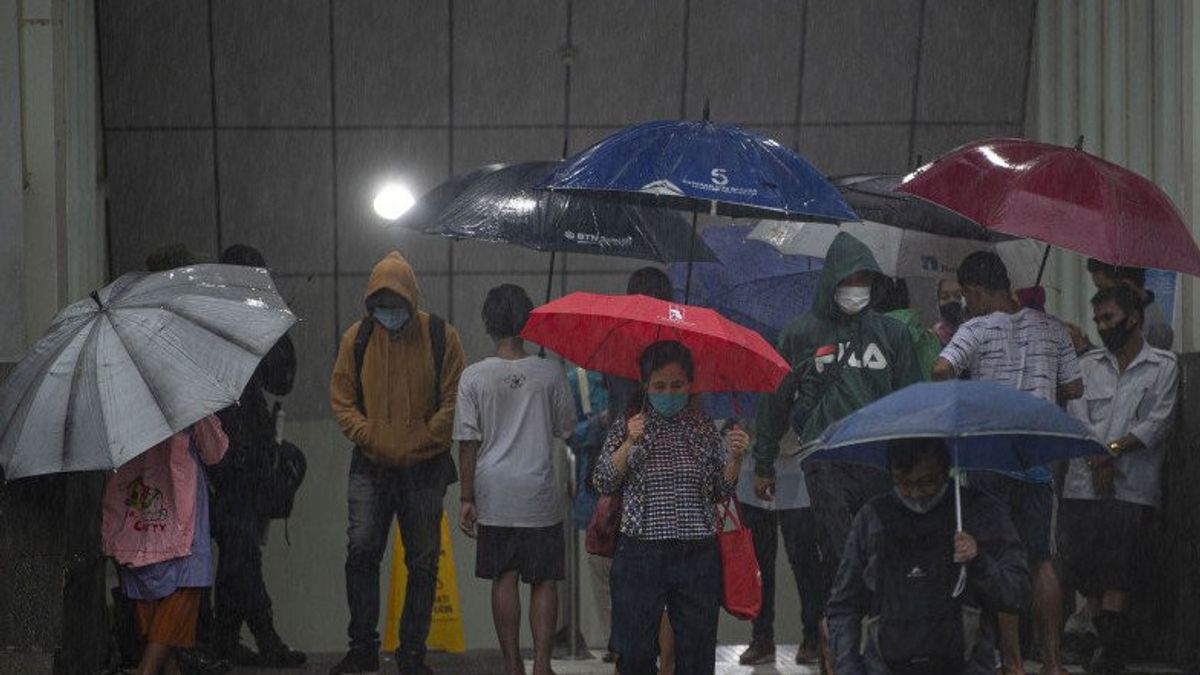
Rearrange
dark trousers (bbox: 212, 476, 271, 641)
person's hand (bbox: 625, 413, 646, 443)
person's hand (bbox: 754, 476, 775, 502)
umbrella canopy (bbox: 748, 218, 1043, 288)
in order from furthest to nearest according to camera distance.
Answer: umbrella canopy (bbox: 748, 218, 1043, 288) < dark trousers (bbox: 212, 476, 271, 641) < person's hand (bbox: 754, 476, 775, 502) < person's hand (bbox: 625, 413, 646, 443)

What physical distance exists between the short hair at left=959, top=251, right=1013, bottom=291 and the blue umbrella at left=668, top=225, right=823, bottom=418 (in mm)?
1555

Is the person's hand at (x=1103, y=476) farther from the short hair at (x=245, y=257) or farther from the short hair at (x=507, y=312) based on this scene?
the short hair at (x=245, y=257)

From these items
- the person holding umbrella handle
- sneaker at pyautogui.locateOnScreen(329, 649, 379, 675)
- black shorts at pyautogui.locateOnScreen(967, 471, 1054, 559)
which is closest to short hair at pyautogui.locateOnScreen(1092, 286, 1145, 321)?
black shorts at pyautogui.locateOnScreen(967, 471, 1054, 559)

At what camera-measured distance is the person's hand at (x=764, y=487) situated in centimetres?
1066

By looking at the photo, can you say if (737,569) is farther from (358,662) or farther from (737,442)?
(358,662)

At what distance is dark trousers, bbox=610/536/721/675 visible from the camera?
31.0ft

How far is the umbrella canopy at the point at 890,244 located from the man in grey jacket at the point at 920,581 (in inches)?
170

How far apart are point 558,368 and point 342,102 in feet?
18.4

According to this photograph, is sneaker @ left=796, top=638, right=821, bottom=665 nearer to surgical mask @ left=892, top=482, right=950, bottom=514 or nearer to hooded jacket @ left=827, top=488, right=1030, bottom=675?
hooded jacket @ left=827, top=488, right=1030, bottom=675

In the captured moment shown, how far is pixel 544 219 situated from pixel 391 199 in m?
4.93

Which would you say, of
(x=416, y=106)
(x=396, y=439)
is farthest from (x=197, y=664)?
(x=416, y=106)

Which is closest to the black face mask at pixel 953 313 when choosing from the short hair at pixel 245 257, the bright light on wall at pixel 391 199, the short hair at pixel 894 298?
the short hair at pixel 894 298

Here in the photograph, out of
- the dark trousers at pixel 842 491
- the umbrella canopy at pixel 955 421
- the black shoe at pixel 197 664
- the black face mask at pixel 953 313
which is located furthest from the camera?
the black face mask at pixel 953 313

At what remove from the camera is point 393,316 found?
1130cm
